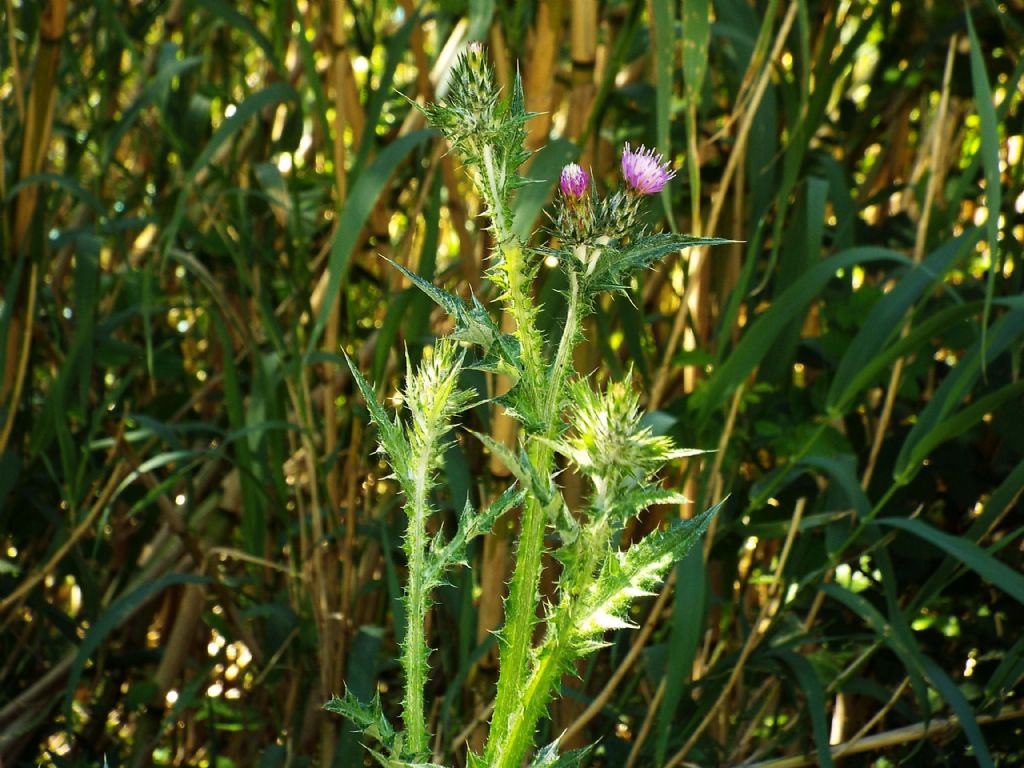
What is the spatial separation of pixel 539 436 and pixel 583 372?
26.6 inches

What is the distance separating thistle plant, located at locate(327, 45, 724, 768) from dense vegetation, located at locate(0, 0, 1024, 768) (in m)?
0.35

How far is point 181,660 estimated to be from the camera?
1289 mm

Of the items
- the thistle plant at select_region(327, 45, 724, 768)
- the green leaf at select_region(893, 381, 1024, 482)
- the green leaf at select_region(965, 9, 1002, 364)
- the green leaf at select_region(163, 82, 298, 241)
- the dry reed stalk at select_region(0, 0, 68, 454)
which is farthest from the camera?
the dry reed stalk at select_region(0, 0, 68, 454)

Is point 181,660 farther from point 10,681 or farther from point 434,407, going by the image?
point 434,407

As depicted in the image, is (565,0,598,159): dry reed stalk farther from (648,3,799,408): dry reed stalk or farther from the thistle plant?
→ the thistle plant

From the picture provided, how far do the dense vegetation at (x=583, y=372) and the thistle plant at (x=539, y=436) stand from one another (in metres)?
0.35

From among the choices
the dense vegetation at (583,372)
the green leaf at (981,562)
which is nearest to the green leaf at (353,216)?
the dense vegetation at (583,372)

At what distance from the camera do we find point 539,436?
44 centimetres

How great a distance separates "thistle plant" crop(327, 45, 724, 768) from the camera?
435 millimetres

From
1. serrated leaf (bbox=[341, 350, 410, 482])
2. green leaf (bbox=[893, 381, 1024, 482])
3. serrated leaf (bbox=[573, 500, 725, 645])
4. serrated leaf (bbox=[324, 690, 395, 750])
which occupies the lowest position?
serrated leaf (bbox=[324, 690, 395, 750])

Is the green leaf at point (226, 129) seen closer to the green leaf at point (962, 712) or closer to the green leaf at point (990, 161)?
the green leaf at point (990, 161)

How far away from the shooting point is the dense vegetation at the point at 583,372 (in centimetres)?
98

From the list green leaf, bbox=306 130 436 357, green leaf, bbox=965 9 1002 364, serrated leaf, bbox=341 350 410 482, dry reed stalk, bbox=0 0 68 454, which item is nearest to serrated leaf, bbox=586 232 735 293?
serrated leaf, bbox=341 350 410 482

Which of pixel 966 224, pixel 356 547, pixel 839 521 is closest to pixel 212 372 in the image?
pixel 356 547
